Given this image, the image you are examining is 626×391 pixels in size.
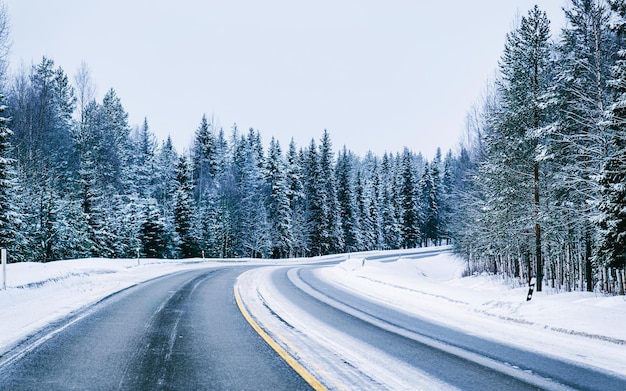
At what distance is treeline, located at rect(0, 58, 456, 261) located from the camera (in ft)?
101

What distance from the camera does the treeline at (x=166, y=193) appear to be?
30906 millimetres

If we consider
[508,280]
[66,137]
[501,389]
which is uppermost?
[66,137]

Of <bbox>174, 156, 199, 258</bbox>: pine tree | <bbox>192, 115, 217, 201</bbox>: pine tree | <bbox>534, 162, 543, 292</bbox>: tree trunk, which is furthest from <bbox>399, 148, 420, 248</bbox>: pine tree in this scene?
<bbox>534, 162, 543, 292</bbox>: tree trunk

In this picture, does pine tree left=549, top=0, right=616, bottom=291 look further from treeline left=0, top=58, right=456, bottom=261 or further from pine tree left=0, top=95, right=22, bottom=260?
pine tree left=0, top=95, right=22, bottom=260

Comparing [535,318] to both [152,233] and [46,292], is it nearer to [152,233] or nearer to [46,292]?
[46,292]

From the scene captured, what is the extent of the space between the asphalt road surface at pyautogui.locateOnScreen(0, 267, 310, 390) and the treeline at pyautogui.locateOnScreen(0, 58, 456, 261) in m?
19.0

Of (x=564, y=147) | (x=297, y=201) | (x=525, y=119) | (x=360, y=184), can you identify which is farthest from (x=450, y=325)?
(x=360, y=184)

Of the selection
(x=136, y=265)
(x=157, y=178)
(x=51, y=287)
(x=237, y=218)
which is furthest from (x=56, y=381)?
(x=157, y=178)

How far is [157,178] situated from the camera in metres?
58.3

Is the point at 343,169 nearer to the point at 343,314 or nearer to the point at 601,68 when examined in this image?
the point at 601,68

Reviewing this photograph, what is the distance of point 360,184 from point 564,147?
51.8m

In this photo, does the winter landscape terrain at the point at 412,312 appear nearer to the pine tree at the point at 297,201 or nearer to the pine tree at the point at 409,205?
the pine tree at the point at 297,201

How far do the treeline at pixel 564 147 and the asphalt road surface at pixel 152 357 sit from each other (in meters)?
12.0

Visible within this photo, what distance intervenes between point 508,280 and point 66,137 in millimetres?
40077
